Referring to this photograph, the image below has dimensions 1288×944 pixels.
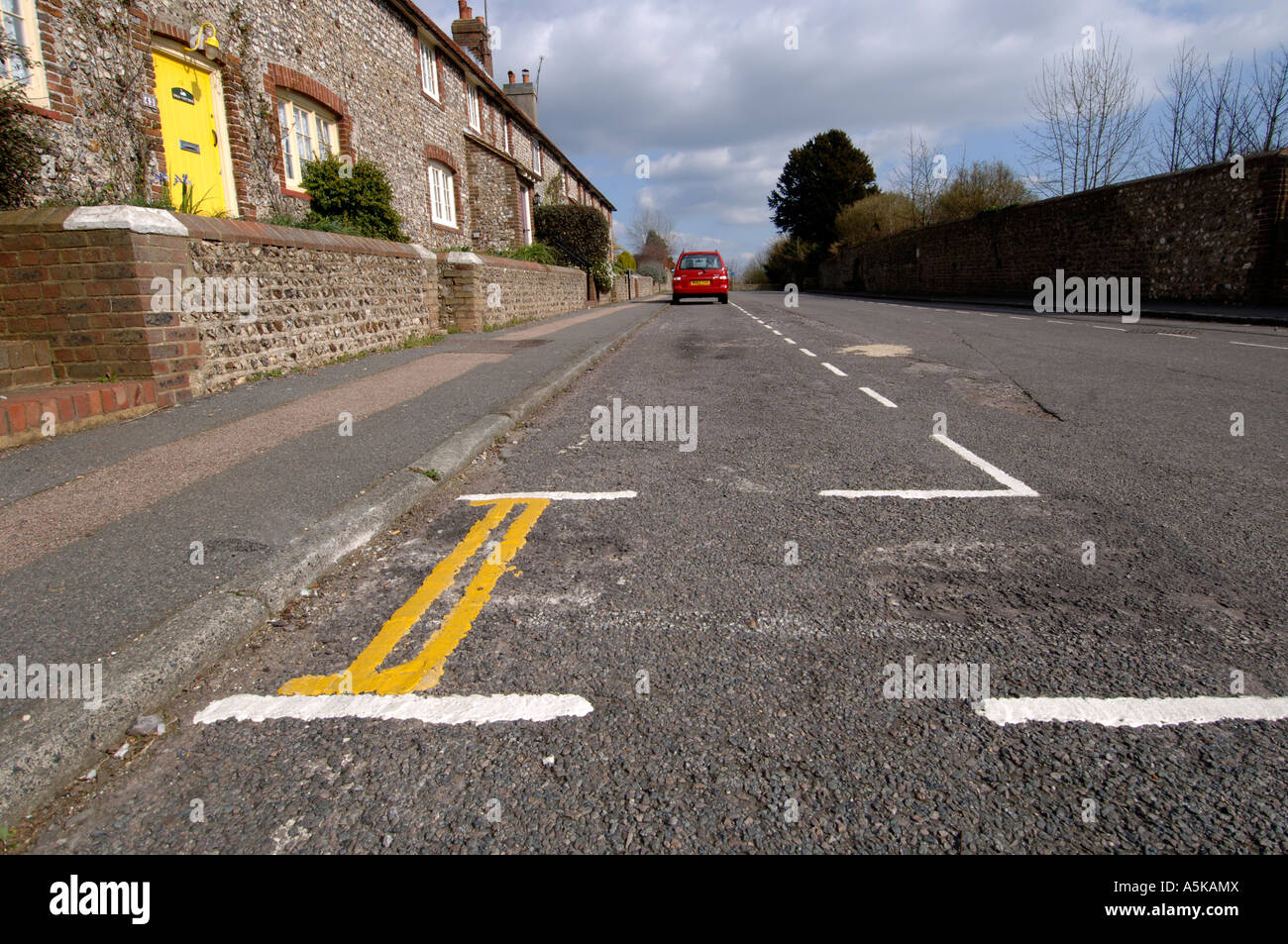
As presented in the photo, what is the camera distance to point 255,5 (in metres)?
11.8

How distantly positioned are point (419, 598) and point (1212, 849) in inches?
107

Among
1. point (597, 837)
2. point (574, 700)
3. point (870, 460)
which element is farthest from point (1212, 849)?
point (870, 460)

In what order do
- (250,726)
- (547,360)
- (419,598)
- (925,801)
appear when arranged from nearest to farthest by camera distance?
(925,801) → (250,726) → (419,598) → (547,360)

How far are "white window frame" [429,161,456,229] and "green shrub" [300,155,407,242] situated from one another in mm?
6103

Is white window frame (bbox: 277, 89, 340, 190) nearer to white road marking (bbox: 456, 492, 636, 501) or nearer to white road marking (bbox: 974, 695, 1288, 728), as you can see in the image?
white road marking (bbox: 456, 492, 636, 501)

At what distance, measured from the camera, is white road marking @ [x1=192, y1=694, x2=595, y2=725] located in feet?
7.52

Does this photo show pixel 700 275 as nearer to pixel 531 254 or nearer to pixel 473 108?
pixel 531 254

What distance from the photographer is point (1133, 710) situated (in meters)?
2.23

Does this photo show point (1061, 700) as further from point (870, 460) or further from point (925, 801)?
point (870, 460)

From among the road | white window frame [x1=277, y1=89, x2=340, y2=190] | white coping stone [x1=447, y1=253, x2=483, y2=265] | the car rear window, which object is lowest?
the road

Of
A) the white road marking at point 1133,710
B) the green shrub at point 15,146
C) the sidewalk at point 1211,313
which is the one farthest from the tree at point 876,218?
the white road marking at point 1133,710

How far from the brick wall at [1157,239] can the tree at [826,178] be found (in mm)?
31576

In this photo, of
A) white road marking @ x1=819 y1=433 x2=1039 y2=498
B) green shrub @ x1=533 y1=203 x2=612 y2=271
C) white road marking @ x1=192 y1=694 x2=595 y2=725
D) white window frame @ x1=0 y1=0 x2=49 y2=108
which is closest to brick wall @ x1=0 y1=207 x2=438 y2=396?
white window frame @ x1=0 y1=0 x2=49 y2=108

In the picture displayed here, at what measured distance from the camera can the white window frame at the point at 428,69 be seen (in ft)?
62.5
